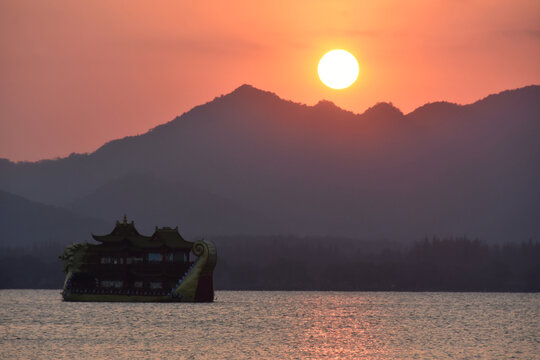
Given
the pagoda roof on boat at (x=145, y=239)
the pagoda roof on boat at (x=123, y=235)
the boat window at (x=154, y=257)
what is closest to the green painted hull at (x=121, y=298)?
the boat window at (x=154, y=257)

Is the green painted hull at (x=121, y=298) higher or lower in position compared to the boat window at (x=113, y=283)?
lower

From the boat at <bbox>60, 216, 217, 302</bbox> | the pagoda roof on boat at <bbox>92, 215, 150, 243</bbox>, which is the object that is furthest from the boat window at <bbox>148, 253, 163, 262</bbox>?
the pagoda roof on boat at <bbox>92, 215, 150, 243</bbox>

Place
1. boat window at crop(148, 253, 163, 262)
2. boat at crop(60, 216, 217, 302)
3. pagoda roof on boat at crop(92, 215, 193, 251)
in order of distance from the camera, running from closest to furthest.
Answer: boat at crop(60, 216, 217, 302)
pagoda roof on boat at crop(92, 215, 193, 251)
boat window at crop(148, 253, 163, 262)

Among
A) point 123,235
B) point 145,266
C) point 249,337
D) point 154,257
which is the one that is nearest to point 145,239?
point 154,257

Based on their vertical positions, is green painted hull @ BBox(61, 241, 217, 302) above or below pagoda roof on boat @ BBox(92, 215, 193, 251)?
below

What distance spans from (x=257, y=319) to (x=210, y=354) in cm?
7133

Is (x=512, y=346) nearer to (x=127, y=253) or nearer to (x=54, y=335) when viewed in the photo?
(x=54, y=335)

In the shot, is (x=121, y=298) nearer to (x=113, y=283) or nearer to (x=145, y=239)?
(x=113, y=283)

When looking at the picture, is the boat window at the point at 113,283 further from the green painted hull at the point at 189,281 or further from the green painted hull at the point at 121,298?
the green painted hull at the point at 121,298

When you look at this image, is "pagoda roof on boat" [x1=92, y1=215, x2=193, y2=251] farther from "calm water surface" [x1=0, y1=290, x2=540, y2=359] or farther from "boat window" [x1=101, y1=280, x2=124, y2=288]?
"calm water surface" [x1=0, y1=290, x2=540, y2=359]

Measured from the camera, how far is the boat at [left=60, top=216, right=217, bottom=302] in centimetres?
18212

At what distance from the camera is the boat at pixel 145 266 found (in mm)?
182125

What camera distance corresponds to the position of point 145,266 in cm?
18450

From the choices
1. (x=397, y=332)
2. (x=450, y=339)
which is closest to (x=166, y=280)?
(x=397, y=332)
